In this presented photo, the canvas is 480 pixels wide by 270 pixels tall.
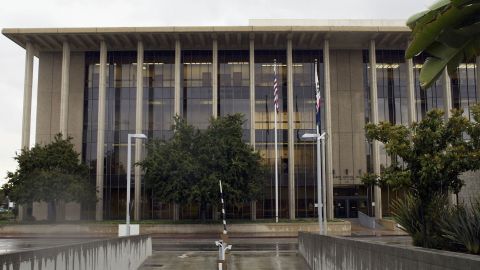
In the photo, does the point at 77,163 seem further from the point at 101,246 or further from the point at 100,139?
the point at 101,246

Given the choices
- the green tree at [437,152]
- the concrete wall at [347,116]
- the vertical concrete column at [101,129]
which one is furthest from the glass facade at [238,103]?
the green tree at [437,152]

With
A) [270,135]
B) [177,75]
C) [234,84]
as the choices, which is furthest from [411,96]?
[177,75]

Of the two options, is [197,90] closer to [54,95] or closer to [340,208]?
[54,95]

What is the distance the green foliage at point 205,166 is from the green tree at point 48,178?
7107mm

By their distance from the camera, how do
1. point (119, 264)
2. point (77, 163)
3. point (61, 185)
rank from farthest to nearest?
1. point (77, 163)
2. point (61, 185)
3. point (119, 264)

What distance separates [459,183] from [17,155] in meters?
37.7

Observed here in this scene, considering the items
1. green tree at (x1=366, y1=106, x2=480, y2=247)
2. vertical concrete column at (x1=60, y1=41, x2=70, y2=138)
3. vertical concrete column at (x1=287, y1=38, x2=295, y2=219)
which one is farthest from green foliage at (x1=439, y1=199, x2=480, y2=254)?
vertical concrete column at (x1=60, y1=41, x2=70, y2=138)

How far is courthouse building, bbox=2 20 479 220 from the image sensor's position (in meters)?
54.6

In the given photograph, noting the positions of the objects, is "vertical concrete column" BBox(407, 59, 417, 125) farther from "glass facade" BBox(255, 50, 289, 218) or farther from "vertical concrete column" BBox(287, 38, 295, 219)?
"glass facade" BBox(255, 50, 289, 218)

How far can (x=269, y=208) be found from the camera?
183ft

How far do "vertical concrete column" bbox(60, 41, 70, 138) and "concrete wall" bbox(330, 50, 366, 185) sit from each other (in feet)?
90.9

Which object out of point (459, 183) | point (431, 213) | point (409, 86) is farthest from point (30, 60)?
point (431, 213)

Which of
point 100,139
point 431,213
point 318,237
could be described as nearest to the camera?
point 431,213

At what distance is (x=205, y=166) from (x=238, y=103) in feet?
44.6
